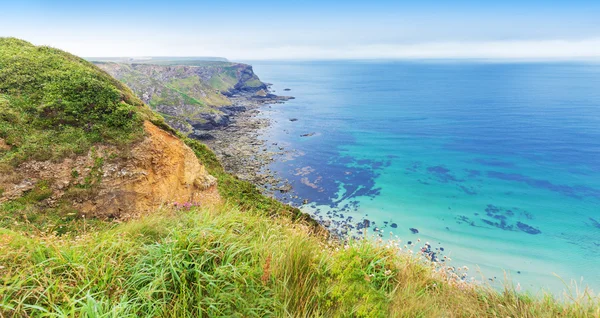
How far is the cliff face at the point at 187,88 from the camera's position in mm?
66312

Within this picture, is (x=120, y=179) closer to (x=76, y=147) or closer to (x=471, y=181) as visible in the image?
(x=76, y=147)

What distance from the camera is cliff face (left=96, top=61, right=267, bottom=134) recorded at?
66312 millimetres

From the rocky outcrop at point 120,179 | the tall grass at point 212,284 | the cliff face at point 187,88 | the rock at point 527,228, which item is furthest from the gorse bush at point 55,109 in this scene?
the cliff face at point 187,88

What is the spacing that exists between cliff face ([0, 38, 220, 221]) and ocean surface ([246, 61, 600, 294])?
1352 cm

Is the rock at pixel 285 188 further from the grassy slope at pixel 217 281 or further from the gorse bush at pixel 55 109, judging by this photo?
the grassy slope at pixel 217 281

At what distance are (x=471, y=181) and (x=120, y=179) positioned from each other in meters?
41.3

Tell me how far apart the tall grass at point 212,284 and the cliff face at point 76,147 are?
8.62 m

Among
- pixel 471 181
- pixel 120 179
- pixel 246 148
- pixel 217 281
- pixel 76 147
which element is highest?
pixel 217 281

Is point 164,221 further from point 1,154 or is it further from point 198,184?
point 198,184

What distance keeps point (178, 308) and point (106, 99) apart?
14244mm

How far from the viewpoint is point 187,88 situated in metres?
92.5

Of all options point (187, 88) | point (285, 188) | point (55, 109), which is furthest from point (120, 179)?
point (187, 88)

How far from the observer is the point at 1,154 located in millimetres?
10219

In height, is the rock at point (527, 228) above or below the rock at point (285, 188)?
below
